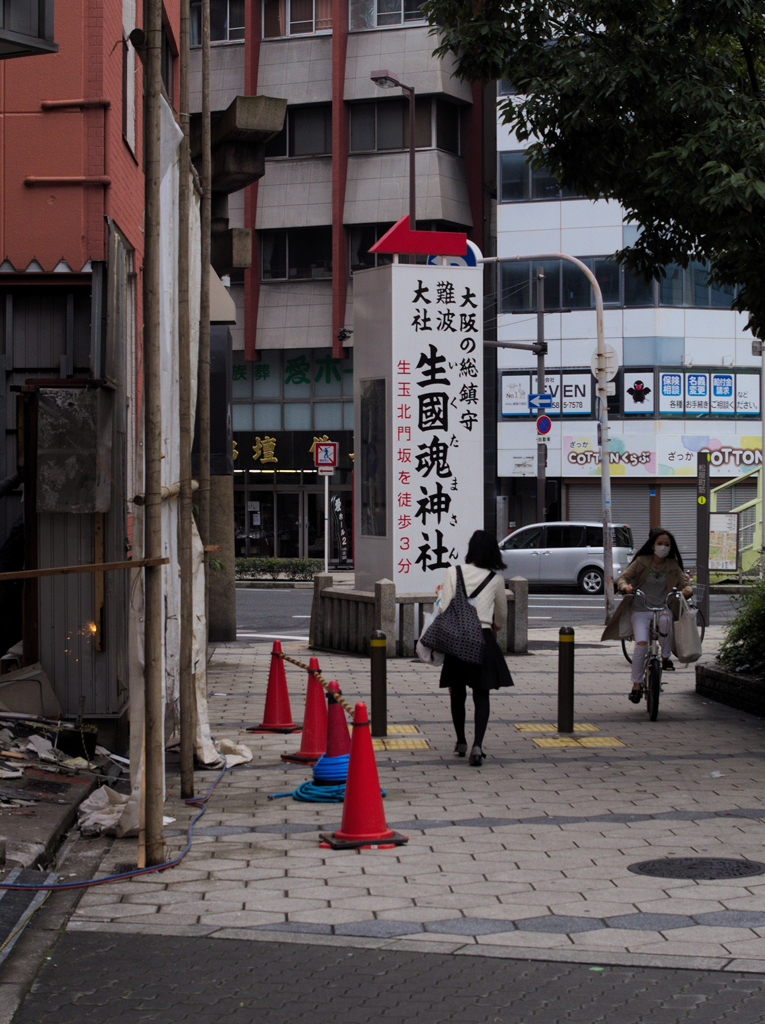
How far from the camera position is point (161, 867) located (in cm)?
623

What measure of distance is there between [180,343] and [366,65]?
116ft

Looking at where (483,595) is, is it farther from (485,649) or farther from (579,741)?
(579,741)

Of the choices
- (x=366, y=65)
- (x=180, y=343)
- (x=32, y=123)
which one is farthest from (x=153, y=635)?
(x=366, y=65)

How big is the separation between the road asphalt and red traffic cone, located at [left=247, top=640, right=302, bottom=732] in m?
1.01

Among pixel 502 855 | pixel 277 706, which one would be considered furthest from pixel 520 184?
pixel 502 855

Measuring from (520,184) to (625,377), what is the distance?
7065 millimetres

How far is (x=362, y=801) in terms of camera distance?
6.77m

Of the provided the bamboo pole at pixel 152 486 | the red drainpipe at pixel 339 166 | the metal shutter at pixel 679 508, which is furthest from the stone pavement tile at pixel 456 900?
Result: the red drainpipe at pixel 339 166

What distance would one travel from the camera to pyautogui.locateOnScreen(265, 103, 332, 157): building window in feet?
134

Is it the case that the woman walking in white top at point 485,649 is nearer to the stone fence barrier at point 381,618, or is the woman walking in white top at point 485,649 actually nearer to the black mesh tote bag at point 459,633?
the black mesh tote bag at point 459,633

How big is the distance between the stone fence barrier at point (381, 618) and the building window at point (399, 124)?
2616cm

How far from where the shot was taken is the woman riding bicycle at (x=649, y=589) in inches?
457

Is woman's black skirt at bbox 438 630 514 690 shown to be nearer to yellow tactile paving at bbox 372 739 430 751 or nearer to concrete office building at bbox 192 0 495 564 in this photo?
yellow tactile paving at bbox 372 739 430 751

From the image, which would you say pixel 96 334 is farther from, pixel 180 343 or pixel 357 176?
pixel 357 176
